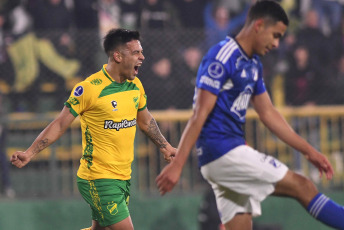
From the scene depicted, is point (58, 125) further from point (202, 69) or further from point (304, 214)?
point (304, 214)

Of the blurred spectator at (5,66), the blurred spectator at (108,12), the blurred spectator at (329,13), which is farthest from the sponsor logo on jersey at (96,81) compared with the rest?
the blurred spectator at (329,13)

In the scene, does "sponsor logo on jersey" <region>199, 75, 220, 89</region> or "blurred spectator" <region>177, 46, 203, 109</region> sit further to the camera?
"blurred spectator" <region>177, 46, 203, 109</region>

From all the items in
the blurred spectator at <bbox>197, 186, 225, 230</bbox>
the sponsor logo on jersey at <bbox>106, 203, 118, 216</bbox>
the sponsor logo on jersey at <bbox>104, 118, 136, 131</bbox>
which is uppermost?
the sponsor logo on jersey at <bbox>104, 118, 136, 131</bbox>

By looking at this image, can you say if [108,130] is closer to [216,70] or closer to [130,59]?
[130,59]

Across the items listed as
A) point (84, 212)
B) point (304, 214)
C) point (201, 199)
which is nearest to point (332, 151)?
point (304, 214)

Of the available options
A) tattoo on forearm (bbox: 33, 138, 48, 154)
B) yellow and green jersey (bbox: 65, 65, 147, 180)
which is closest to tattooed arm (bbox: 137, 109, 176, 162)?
yellow and green jersey (bbox: 65, 65, 147, 180)

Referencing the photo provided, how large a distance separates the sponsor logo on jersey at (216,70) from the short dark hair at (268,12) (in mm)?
429

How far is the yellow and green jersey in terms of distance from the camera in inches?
244

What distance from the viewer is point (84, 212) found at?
378 inches

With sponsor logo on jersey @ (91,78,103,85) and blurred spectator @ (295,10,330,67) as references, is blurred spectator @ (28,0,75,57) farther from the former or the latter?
sponsor logo on jersey @ (91,78,103,85)

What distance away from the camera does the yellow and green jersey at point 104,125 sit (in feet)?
20.3

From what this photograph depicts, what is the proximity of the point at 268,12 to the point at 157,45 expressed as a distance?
15.3 feet

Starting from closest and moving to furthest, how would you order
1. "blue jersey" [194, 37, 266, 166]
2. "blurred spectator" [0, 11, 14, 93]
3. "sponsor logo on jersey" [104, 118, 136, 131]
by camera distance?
"blue jersey" [194, 37, 266, 166] < "sponsor logo on jersey" [104, 118, 136, 131] < "blurred spectator" [0, 11, 14, 93]

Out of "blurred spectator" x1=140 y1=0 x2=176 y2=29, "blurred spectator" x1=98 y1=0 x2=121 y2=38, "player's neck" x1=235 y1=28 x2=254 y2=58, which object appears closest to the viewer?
"player's neck" x1=235 y1=28 x2=254 y2=58
